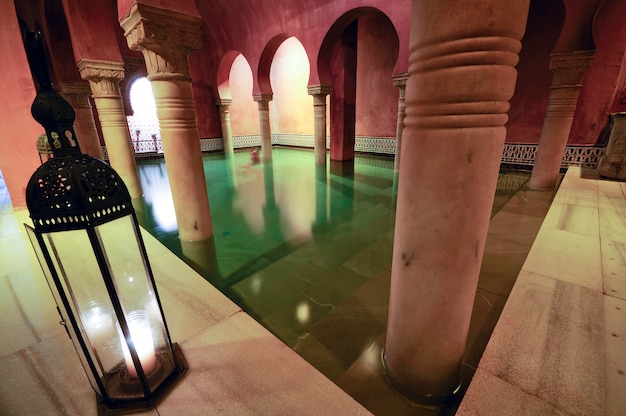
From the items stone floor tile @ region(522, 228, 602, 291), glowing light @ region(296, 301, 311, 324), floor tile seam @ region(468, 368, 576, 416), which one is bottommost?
glowing light @ region(296, 301, 311, 324)

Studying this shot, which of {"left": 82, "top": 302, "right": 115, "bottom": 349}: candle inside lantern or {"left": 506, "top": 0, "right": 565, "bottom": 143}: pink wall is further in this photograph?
{"left": 506, "top": 0, "right": 565, "bottom": 143}: pink wall

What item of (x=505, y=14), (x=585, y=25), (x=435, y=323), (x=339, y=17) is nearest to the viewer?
(x=505, y=14)

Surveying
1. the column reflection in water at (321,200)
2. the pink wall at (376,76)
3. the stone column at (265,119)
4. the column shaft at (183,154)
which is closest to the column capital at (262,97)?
the stone column at (265,119)

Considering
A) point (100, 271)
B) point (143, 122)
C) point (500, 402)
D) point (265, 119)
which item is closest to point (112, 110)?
point (100, 271)

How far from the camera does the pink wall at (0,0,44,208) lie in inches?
121

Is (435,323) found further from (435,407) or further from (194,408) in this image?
(194,408)

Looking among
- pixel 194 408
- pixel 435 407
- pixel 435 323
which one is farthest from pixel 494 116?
pixel 194 408

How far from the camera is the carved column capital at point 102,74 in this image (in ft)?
13.1

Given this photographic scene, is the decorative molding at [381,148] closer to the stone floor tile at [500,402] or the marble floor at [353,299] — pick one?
the marble floor at [353,299]

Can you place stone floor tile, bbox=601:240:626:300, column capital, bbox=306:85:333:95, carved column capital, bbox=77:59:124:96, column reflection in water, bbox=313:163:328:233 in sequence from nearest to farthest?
stone floor tile, bbox=601:240:626:300, column reflection in water, bbox=313:163:328:233, carved column capital, bbox=77:59:124:96, column capital, bbox=306:85:333:95

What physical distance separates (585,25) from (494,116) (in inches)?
196

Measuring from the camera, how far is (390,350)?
4.56 feet

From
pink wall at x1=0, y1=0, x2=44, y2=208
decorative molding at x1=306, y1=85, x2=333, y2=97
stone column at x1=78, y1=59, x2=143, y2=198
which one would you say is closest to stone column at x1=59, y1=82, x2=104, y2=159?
stone column at x1=78, y1=59, x2=143, y2=198

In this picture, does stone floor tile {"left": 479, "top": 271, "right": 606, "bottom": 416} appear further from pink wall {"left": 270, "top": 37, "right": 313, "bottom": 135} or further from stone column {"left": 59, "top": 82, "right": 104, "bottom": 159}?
pink wall {"left": 270, "top": 37, "right": 313, "bottom": 135}
